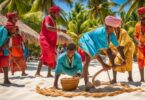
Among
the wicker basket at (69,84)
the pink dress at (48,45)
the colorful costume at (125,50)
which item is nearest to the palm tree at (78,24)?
the pink dress at (48,45)

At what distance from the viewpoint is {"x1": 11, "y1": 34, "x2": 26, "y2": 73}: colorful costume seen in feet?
27.6

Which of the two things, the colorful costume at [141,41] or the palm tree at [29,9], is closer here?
the colorful costume at [141,41]

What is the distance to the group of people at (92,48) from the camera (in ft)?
17.9

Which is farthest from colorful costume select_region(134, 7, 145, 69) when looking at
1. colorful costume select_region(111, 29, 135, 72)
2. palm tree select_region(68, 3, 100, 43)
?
palm tree select_region(68, 3, 100, 43)

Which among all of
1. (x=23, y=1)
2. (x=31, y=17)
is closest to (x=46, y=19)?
(x=31, y=17)

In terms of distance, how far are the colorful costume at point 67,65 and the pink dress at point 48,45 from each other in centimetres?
167

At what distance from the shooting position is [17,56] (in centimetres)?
844

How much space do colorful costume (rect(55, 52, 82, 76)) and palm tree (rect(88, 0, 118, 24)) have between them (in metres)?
33.3

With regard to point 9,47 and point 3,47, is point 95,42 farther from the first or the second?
point 9,47

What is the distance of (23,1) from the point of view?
27.3 metres

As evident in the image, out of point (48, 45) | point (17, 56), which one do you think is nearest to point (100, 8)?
point (17, 56)

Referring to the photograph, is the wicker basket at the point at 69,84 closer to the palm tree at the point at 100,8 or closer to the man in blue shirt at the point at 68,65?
the man in blue shirt at the point at 68,65

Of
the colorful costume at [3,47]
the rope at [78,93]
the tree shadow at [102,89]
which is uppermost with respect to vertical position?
the colorful costume at [3,47]

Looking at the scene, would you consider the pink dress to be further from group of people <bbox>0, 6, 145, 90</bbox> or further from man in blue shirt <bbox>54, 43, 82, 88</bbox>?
man in blue shirt <bbox>54, 43, 82, 88</bbox>
